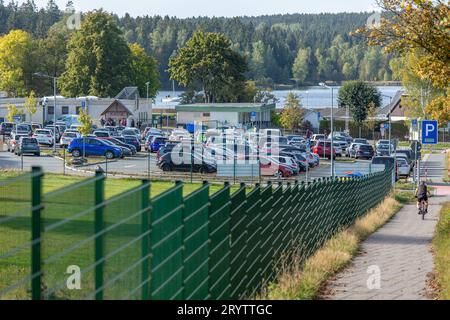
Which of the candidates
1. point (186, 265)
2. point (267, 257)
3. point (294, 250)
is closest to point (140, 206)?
point (186, 265)

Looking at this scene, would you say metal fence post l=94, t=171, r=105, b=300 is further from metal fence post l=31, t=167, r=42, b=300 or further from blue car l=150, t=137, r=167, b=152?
blue car l=150, t=137, r=167, b=152

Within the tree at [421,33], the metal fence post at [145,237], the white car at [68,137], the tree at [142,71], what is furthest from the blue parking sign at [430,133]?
the tree at [142,71]

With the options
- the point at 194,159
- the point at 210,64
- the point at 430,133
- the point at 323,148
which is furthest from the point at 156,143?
the point at 210,64

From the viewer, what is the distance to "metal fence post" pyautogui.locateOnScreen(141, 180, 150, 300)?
7453mm

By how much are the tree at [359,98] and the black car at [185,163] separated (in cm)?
6107

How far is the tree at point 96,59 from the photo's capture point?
109 m

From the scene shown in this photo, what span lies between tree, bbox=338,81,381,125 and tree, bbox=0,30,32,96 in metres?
41.0

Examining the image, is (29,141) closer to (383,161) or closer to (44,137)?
(44,137)

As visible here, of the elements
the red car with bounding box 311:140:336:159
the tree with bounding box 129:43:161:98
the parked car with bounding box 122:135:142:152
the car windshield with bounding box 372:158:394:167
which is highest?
the tree with bounding box 129:43:161:98

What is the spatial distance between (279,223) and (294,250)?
1.49m

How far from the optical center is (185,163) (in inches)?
1984

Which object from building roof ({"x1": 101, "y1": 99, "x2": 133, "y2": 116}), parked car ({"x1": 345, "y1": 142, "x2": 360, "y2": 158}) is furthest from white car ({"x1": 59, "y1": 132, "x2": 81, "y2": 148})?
building roof ({"x1": 101, "y1": 99, "x2": 133, "y2": 116})

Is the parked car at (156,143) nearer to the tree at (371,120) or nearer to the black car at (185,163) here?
the black car at (185,163)

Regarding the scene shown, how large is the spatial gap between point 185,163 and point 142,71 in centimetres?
7441
